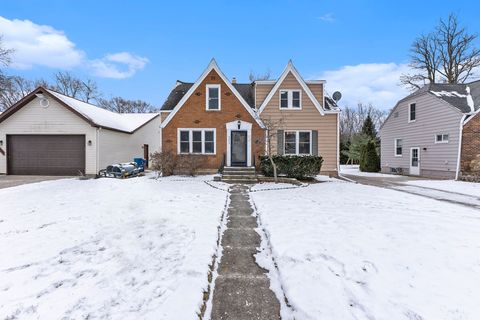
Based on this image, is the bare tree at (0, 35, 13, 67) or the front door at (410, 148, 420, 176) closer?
the front door at (410, 148, 420, 176)

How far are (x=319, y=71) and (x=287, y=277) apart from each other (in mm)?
25411

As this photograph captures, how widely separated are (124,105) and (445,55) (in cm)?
4854

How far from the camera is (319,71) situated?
2527 cm

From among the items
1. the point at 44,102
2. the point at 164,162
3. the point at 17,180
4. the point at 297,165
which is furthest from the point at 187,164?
the point at 44,102

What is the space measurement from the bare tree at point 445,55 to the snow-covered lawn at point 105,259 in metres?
35.2

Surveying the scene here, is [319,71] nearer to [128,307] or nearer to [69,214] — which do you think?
[69,214]

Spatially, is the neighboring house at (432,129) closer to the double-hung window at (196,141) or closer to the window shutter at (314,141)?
the window shutter at (314,141)

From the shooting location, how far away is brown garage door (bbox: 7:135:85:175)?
1598 centimetres

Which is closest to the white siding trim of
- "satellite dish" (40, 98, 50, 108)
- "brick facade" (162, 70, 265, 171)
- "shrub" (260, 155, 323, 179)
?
"brick facade" (162, 70, 265, 171)

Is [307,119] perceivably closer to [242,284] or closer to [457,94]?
[457,94]

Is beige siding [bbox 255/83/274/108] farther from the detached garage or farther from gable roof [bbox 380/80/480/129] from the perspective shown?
gable roof [bbox 380/80/480/129]

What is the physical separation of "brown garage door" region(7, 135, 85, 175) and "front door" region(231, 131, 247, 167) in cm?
972

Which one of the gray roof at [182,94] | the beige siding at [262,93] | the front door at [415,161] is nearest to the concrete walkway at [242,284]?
the beige siding at [262,93]

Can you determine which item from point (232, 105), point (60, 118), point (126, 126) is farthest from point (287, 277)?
→ point (126, 126)
